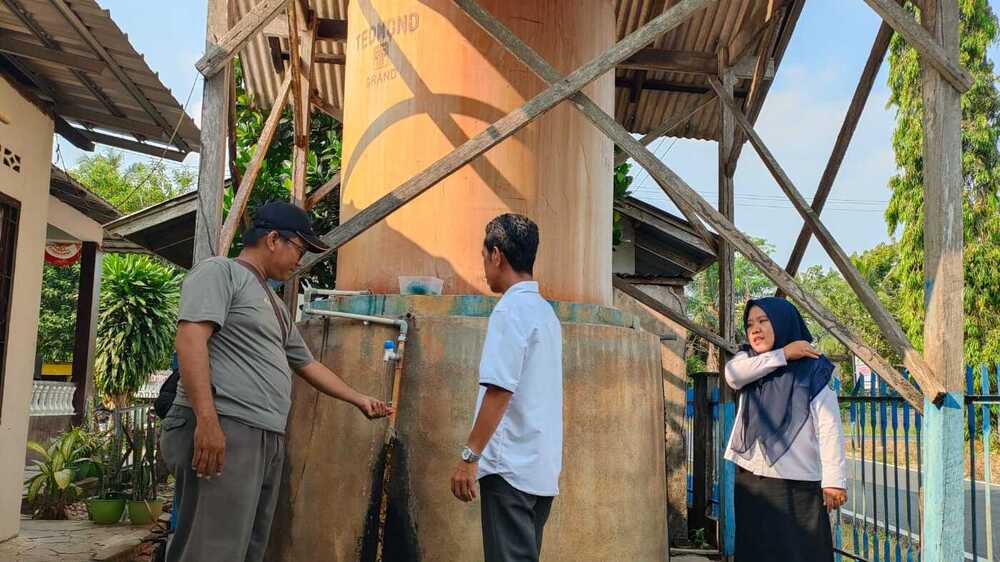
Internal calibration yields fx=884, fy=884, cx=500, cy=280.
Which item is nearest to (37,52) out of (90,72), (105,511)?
(90,72)

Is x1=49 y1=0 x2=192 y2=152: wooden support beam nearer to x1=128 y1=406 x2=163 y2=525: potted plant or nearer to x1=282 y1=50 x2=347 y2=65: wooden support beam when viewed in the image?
x1=282 y1=50 x2=347 y2=65: wooden support beam

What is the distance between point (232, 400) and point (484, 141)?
1957 millimetres

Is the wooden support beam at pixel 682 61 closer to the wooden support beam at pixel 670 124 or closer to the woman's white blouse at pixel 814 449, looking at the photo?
the wooden support beam at pixel 670 124

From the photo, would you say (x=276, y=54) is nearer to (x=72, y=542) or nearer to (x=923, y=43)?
(x=72, y=542)

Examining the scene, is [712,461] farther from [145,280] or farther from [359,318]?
[145,280]

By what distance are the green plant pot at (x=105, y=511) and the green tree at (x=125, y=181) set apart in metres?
32.1

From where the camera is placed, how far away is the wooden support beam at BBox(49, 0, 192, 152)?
6.11 meters

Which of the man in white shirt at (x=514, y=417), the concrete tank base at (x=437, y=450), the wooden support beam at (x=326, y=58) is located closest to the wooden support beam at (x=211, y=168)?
the concrete tank base at (x=437, y=450)

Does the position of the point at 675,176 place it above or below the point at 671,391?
above

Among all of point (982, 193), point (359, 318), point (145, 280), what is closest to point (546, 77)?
point (359, 318)

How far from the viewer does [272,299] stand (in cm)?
352

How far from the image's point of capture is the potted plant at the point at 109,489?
834 centimetres

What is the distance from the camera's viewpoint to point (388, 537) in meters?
4.36

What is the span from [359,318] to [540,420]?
1807 millimetres
